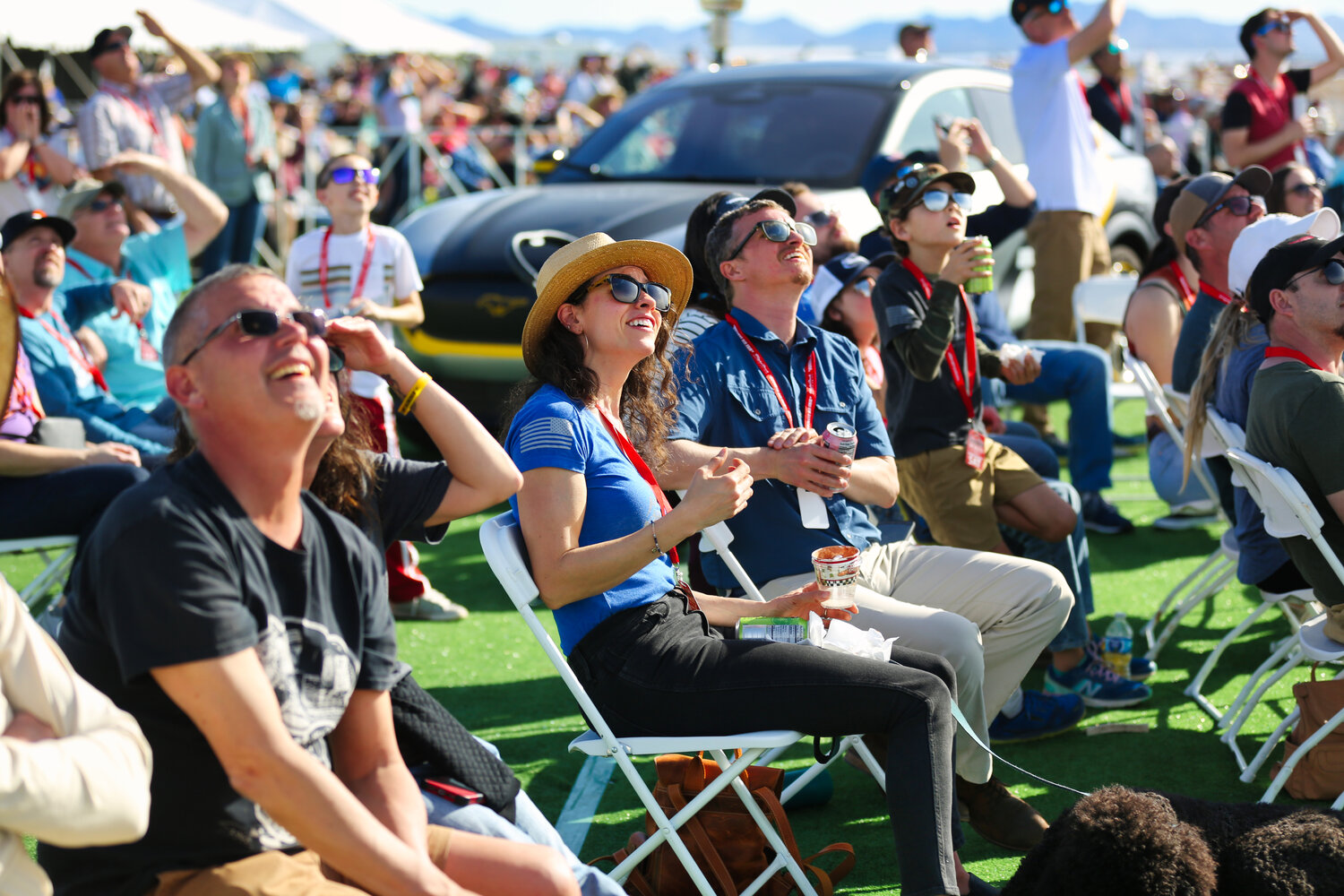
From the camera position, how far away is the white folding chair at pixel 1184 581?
461cm

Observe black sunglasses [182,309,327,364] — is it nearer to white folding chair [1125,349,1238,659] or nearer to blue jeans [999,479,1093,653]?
blue jeans [999,479,1093,653]

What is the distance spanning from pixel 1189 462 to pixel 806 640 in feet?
6.42

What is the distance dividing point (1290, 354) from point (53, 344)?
4368 mm

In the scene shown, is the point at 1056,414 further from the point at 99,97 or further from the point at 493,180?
the point at 493,180

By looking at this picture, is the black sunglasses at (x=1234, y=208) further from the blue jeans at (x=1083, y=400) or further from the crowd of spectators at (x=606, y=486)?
the blue jeans at (x=1083, y=400)

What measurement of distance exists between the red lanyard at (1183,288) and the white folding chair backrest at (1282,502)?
204 centimetres

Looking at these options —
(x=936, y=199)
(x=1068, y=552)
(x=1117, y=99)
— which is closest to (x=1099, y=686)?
(x=1068, y=552)

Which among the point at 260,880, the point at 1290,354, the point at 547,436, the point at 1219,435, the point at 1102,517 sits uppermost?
the point at 547,436

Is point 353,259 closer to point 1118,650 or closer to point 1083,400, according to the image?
point 1083,400

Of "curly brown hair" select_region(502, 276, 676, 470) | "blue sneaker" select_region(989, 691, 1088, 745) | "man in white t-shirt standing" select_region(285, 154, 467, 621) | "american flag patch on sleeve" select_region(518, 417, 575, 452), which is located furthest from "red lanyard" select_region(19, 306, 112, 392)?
"blue sneaker" select_region(989, 691, 1088, 745)

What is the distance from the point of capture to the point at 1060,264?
24.8ft

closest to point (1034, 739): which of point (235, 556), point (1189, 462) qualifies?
point (1189, 462)

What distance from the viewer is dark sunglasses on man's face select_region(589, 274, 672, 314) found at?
3.12m

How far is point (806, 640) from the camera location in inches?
116
